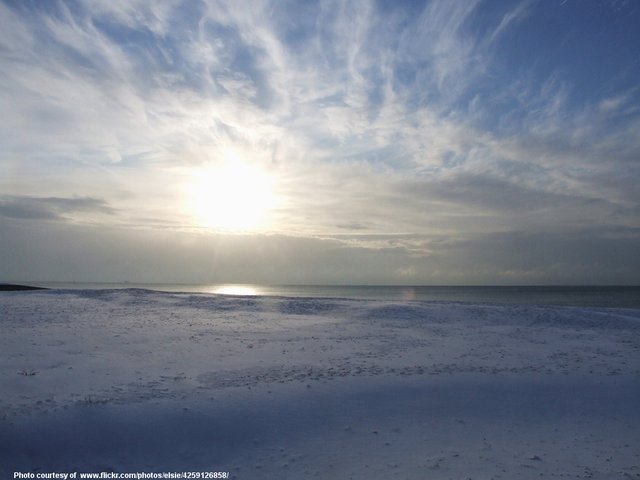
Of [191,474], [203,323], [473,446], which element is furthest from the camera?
[203,323]

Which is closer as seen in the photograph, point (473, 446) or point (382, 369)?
point (473, 446)

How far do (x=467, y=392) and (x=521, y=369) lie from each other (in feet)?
14.2

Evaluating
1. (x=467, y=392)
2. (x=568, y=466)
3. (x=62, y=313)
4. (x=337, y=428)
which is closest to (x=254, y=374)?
(x=337, y=428)

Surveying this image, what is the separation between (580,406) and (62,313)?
33.2 m

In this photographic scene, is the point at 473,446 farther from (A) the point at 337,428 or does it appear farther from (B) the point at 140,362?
(B) the point at 140,362

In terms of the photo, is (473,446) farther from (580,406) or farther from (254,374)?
(254,374)

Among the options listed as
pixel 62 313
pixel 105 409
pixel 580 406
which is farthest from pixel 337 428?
pixel 62 313

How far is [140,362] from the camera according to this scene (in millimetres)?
17000

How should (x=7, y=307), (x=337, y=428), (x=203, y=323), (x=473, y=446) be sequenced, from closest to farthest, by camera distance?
(x=473, y=446)
(x=337, y=428)
(x=203, y=323)
(x=7, y=307)

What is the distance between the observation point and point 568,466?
1018 cm

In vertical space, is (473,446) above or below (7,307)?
below

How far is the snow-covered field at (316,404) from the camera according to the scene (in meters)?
10.2

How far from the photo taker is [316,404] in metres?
13.1

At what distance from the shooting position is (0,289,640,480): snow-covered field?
10.2 meters
